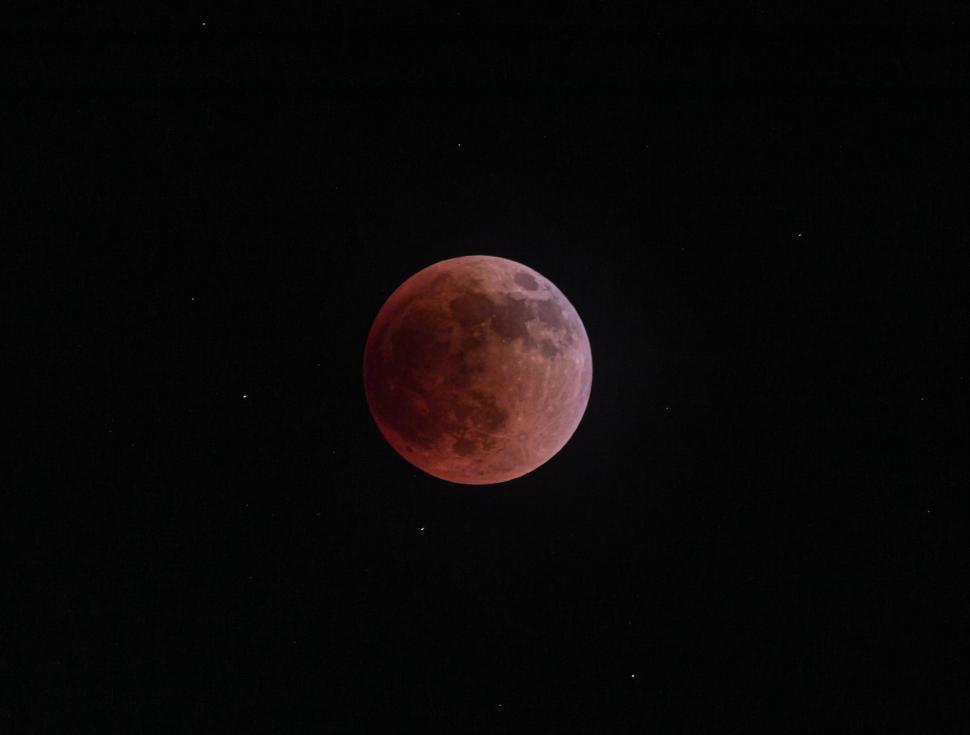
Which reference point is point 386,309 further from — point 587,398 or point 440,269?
point 587,398

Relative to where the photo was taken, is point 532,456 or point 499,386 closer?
point 499,386

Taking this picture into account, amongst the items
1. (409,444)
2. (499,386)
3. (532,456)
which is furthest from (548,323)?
(409,444)

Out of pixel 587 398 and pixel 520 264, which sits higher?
pixel 520 264

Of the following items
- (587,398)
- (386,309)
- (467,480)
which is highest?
(386,309)

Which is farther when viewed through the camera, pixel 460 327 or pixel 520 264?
pixel 520 264

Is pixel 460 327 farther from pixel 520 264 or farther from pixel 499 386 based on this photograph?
pixel 520 264

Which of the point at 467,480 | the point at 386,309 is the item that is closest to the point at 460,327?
the point at 386,309
